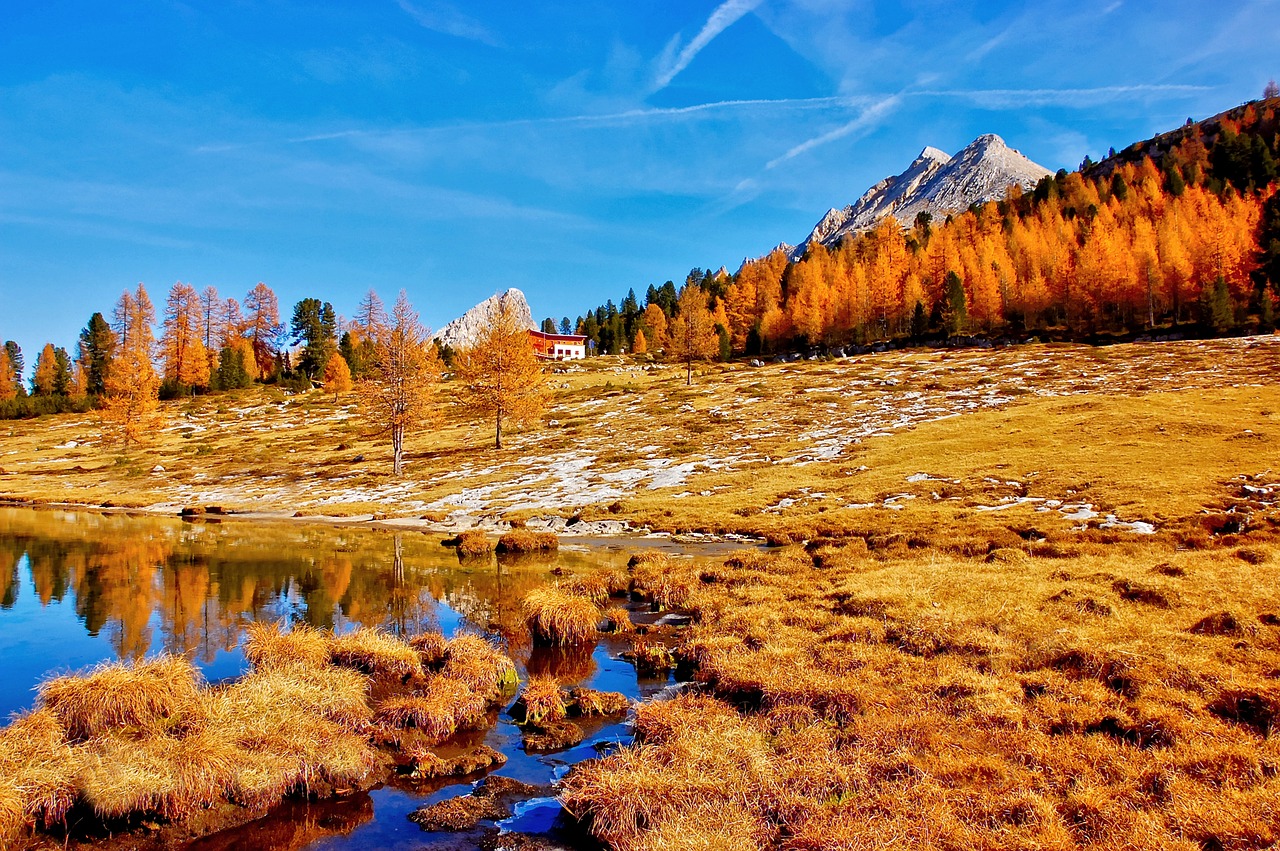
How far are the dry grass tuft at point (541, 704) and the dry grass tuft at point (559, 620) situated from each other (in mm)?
3750

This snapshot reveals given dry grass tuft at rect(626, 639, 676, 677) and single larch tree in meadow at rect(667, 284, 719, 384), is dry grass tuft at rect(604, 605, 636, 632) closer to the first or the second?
dry grass tuft at rect(626, 639, 676, 677)

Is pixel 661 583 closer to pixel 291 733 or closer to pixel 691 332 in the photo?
pixel 291 733

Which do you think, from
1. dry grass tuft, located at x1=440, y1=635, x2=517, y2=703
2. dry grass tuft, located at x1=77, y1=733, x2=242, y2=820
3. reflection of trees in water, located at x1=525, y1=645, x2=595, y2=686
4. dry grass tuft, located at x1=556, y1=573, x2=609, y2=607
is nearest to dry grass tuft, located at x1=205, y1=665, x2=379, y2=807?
dry grass tuft, located at x1=77, y1=733, x2=242, y2=820

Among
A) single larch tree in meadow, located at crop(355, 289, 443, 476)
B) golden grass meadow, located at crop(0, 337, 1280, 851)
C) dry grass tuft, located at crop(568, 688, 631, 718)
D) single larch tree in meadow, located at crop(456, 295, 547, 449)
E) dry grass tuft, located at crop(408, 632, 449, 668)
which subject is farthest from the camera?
single larch tree in meadow, located at crop(456, 295, 547, 449)

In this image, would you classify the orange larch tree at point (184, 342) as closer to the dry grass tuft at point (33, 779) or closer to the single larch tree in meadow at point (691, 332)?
the single larch tree in meadow at point (691, 332)

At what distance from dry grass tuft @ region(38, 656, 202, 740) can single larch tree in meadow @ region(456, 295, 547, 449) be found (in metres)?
51.9

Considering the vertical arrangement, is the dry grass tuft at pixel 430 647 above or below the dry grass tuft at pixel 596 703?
above

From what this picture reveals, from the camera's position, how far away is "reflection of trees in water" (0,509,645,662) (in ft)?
61.2

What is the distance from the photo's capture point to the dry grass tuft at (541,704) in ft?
41.0

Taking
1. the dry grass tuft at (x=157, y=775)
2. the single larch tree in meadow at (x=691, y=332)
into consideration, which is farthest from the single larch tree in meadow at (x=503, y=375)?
the dry grass tuft at (x=157, y=775)

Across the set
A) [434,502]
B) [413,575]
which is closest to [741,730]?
[413,575]

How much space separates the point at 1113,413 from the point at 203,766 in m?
57.7

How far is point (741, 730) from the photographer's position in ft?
35.4

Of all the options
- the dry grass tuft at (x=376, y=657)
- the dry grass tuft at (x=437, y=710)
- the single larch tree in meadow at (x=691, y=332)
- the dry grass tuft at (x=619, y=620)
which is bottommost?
the dry grass tuft at (x=619, y=620)
